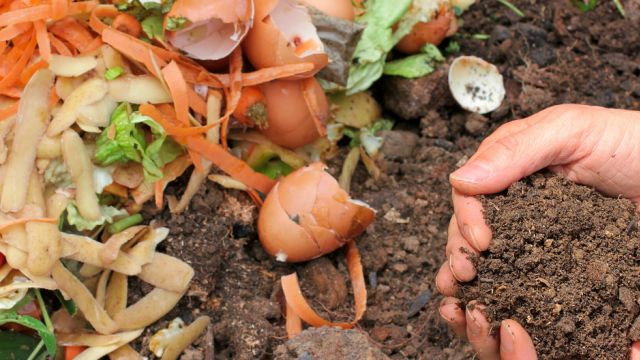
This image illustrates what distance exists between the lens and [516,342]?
171 cm

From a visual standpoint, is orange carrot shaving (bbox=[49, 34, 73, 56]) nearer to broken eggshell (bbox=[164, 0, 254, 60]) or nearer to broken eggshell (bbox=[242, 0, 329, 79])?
broken eggshell (bbox=[164, 0, 254, 60])

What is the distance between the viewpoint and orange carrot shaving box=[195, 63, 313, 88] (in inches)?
86.2

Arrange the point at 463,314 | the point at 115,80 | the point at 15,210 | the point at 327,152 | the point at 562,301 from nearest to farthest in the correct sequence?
the point at 562,301 < the point at 463,314 < the point at 15,210 < the point at 115,80 < the point at 327,152

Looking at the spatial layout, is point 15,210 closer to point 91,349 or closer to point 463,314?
point 91,349

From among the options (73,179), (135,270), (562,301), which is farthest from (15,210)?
(562,301)

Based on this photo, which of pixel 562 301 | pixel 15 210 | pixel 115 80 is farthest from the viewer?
pixel 115 80

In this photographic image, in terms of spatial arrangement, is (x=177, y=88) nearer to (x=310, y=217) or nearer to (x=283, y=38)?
(x=283, y=38)

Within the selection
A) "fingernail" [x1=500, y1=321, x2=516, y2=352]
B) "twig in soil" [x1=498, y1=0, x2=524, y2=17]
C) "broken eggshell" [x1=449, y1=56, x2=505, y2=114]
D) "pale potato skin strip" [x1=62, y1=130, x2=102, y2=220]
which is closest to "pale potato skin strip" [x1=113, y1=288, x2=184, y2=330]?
"pale potato skin strip" [x1=62, y1=130, x2=102, y2=220]

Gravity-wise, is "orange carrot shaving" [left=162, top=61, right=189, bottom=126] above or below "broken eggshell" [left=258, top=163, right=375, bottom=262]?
above

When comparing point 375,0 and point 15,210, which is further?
point 375,0

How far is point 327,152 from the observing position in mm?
2461

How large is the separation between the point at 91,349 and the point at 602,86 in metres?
1.59

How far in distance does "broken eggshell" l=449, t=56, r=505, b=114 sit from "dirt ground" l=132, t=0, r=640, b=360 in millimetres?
30

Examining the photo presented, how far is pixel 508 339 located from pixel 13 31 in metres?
1.36
